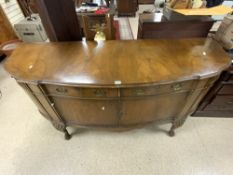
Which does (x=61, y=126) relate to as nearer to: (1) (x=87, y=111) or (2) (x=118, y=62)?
(1) (x=87, y=111)

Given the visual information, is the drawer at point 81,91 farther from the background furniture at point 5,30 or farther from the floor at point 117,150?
the background furniture at point 5,30

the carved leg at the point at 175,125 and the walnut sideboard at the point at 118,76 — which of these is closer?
the walnut sideboard at the point at 118,76

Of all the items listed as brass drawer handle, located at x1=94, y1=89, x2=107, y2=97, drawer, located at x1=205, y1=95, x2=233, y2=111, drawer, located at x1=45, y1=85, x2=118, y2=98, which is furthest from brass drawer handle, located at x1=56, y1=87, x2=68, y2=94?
drawer, located at x1=205, y1=95, x2=233, y2=111

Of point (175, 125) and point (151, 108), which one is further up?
point (151, 108)

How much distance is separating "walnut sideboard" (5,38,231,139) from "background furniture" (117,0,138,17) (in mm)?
3563

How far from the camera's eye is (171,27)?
3.71 feet

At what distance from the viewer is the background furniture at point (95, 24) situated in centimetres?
108

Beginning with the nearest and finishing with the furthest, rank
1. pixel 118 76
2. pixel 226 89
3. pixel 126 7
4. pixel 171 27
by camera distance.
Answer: pixel 118 76 → pixel 171 27 → pixel 226 89 → pixel 126 7

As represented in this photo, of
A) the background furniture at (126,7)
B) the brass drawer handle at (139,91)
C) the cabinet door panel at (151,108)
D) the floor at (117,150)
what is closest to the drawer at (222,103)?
the floor at (117,150)

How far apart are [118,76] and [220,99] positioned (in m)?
1.20

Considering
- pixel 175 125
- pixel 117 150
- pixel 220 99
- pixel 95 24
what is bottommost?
pixel 117 150

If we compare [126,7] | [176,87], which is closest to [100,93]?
[176,87]

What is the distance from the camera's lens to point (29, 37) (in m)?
2.78

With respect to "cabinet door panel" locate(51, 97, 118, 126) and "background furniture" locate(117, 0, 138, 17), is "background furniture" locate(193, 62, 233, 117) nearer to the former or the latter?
"cabinet door panel" locate(51, 97, 118, 126)
